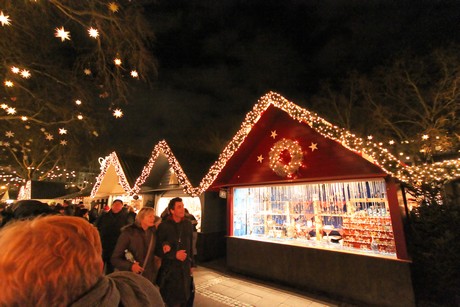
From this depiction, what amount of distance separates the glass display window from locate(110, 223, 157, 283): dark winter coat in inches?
166

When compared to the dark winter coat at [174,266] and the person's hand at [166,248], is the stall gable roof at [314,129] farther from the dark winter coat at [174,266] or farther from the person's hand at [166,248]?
the person's hand at [166,248]

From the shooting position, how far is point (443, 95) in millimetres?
12562

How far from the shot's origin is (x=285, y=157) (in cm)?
690

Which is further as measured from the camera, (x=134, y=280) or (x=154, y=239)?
(x=154, y=239)

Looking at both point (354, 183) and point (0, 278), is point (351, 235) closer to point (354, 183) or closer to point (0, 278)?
point (354, 183)

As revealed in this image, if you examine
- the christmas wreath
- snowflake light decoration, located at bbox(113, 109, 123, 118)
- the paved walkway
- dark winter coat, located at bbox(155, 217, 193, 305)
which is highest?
snowflake light decoration, located at bbox(113, 109, 123, 118)

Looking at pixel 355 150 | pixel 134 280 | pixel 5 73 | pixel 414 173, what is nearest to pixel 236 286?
pixel 355 150

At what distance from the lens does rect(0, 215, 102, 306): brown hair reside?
36.4 inches

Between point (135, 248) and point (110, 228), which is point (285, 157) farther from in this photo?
point (110, 228)

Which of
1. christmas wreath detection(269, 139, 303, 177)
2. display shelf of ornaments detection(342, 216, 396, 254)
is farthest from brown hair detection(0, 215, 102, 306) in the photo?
display shelf of ornaments detection(342, 216, 396, 254)

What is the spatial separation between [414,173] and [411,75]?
37.5 feet

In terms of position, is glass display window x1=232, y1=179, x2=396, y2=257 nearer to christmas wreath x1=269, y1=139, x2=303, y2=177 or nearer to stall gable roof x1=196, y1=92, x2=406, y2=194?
christmas wreath x1=269, y1=139, x2=303, y2=177

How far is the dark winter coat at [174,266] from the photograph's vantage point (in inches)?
141

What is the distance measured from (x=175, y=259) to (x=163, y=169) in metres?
7.82
